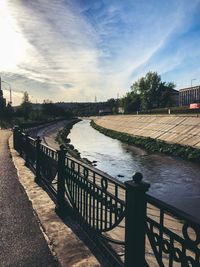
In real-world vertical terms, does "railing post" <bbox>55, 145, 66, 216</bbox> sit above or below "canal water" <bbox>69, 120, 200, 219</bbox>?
above

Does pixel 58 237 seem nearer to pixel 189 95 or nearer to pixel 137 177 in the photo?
pixel 137 177

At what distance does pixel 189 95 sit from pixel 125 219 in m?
142

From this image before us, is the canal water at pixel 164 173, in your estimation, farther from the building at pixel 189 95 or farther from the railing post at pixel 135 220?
the building at pixel 189 95

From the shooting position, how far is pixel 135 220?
3623 mm

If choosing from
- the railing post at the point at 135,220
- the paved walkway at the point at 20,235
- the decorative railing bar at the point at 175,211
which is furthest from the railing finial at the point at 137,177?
the paved walkway at the point at 20,235

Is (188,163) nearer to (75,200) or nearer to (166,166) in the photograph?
(166,166)

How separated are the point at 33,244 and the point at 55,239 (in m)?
0.39

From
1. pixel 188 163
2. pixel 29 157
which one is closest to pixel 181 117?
pixel 188 163

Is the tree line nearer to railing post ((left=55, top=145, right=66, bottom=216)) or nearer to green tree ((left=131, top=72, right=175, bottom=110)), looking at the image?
green tree ((left=131, top=72, right=175, bottom=110))

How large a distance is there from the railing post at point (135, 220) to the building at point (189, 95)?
135898mm

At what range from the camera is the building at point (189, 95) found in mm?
136500

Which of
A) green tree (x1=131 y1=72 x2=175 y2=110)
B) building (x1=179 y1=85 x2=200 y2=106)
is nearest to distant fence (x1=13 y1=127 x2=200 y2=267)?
green tree (x1=131 y1=72 x2=175 y2=110)

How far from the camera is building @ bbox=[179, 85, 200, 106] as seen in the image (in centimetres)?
13650

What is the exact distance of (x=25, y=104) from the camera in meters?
81.1
